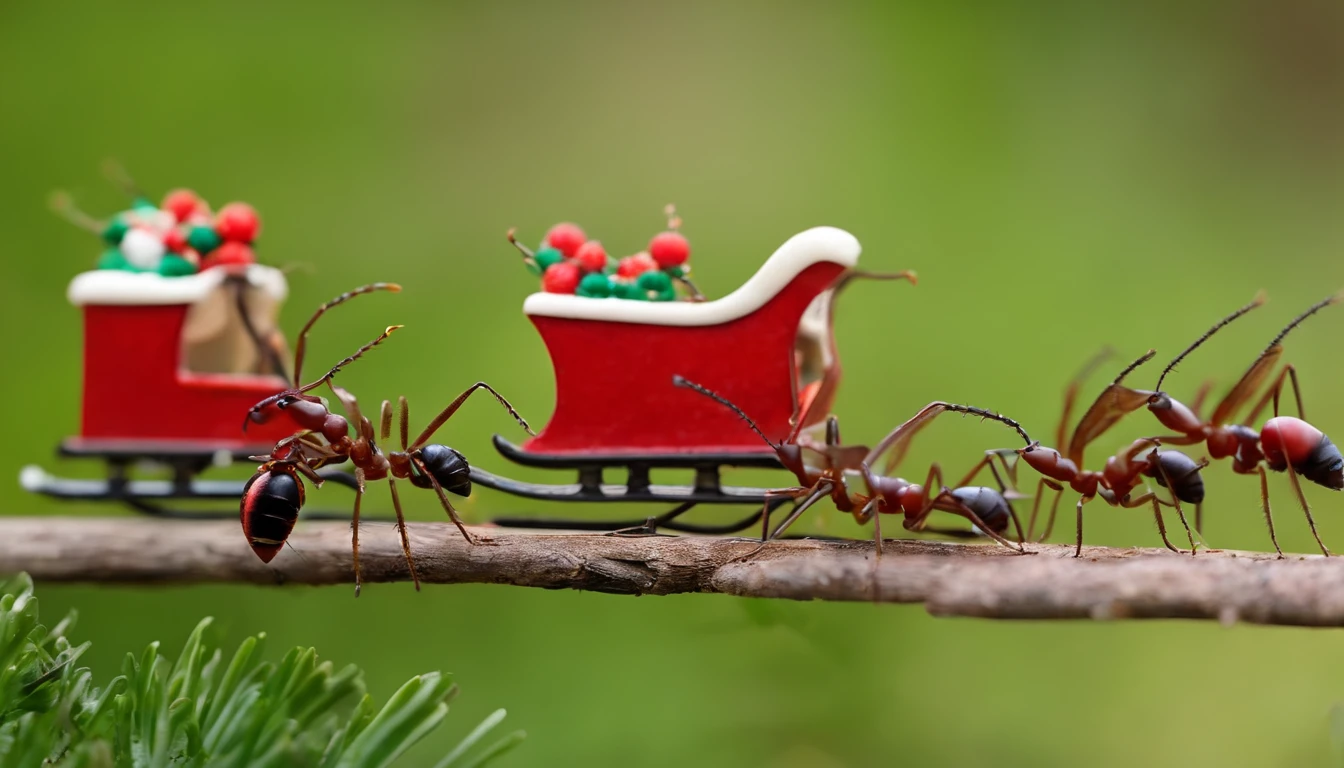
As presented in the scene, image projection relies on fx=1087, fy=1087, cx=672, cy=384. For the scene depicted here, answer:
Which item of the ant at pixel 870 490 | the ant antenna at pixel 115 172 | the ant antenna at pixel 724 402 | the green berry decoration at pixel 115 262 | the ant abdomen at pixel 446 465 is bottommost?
the ant abdomen at pixel 446 465

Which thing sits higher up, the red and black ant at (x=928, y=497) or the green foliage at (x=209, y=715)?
the red and black ant at (x=928, y=497)

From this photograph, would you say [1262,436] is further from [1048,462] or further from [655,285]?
[655,285]

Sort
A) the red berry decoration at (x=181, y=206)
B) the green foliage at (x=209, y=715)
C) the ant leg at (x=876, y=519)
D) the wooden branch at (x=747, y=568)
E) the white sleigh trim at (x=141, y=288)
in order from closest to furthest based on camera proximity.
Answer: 1. the green foliage at (x=209, y=715)
2. the wooden branch at (x=747, y=568)
3. the ant leg at (x=876, y=519)
4. the white sleigh trim at (x=141, y=288)
5. the red berry decoration at (x=181, y=206)

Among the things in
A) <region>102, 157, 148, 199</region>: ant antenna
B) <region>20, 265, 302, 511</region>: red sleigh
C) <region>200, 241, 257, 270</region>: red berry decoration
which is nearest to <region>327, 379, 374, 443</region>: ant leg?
<region>20, 265, 302, 511</region>: red sleigh

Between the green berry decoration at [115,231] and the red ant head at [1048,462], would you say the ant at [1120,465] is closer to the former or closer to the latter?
the red ant head at [1048,462]

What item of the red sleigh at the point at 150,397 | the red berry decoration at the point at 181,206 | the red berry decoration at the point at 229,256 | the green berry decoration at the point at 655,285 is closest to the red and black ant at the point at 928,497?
the green berry decoration at the point at 655,285

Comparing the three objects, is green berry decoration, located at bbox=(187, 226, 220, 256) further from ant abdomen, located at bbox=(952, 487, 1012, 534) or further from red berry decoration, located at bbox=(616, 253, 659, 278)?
ant abdomen, located at bbox=(952, 487, 1012, 534)

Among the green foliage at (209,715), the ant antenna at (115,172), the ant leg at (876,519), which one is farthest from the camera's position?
the ant antenna at (115,172)
